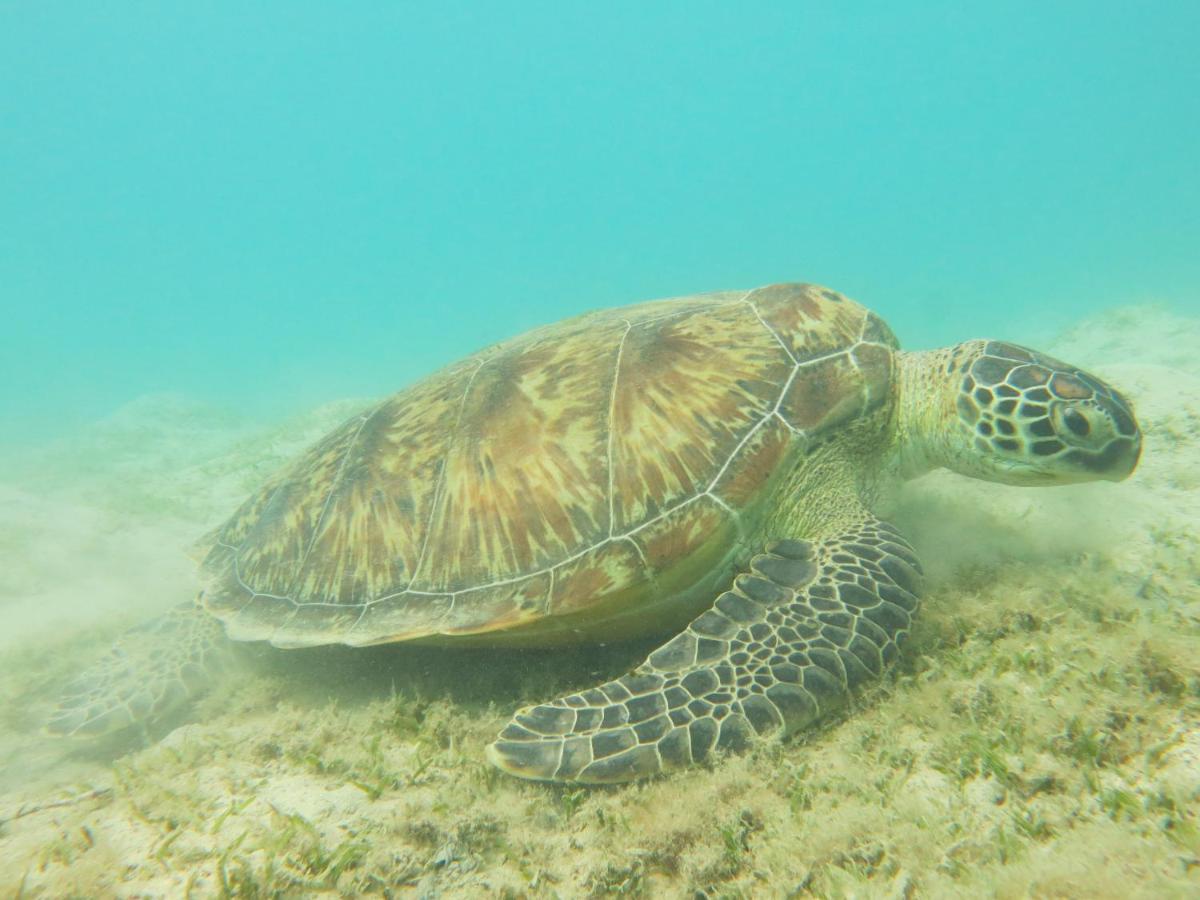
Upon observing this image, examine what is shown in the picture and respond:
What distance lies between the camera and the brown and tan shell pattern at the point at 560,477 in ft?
8.58

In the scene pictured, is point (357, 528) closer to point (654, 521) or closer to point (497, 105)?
point (654, 521)

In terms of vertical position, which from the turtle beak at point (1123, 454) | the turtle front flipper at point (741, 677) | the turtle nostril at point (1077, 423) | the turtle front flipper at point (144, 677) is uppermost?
the turtle nostril at point (1077, 423)

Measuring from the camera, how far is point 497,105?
136125mm

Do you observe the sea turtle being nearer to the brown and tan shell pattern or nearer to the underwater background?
the brown and tan shell pattern

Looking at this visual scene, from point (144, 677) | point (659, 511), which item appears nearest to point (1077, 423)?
point (659, 511)

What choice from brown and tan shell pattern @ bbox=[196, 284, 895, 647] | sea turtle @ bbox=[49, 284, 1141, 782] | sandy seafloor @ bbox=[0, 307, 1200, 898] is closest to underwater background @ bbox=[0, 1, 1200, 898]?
sandy seafloor @ bbox=[0, 307, 1200, 898]

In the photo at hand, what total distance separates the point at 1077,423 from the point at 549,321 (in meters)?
31.7

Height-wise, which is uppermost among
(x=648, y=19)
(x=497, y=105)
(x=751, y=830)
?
(x=648, y=19)

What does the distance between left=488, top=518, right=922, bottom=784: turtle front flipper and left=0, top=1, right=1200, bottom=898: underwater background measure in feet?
0.33

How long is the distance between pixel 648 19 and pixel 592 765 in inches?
6724

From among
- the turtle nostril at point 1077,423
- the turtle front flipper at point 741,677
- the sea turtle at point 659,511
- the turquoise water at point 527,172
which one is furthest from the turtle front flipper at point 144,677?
the turquoise water at point 527,172

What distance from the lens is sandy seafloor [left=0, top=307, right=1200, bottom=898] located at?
1385 mm

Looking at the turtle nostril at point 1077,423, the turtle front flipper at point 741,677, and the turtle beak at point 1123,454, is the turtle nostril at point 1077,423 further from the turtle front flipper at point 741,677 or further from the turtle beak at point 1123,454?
the turtle front flipper at point 741,677

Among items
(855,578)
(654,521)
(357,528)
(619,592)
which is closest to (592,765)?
(619,592)
